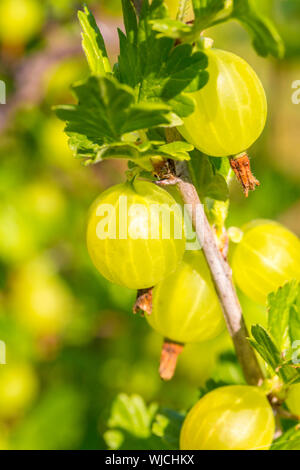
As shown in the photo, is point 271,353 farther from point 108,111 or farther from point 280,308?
point 108,111

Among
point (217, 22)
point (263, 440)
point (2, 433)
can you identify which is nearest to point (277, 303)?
point (263, 440)

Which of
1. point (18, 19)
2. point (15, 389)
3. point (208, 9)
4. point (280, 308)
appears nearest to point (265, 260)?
point (280, 308)

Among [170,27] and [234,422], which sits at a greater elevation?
[170,27]

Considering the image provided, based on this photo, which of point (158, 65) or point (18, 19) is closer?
point (158, 65)

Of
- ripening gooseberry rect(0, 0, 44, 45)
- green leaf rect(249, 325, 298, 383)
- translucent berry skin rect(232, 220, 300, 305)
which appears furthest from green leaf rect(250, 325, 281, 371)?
ripening gooseberry rect(0, 0, 44, 45)

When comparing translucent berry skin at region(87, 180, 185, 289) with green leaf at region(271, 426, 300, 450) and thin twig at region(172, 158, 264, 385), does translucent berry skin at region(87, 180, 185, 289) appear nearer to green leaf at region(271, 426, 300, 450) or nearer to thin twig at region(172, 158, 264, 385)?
Result: thin twig at region(172, 158, 264, 385)

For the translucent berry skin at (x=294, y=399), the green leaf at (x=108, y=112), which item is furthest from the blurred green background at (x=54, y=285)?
the green leaf at (x=108, y=112)

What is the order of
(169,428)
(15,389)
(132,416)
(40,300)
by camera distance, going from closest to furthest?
(169,428) < (132,416) < (15,389) < (40,300)
